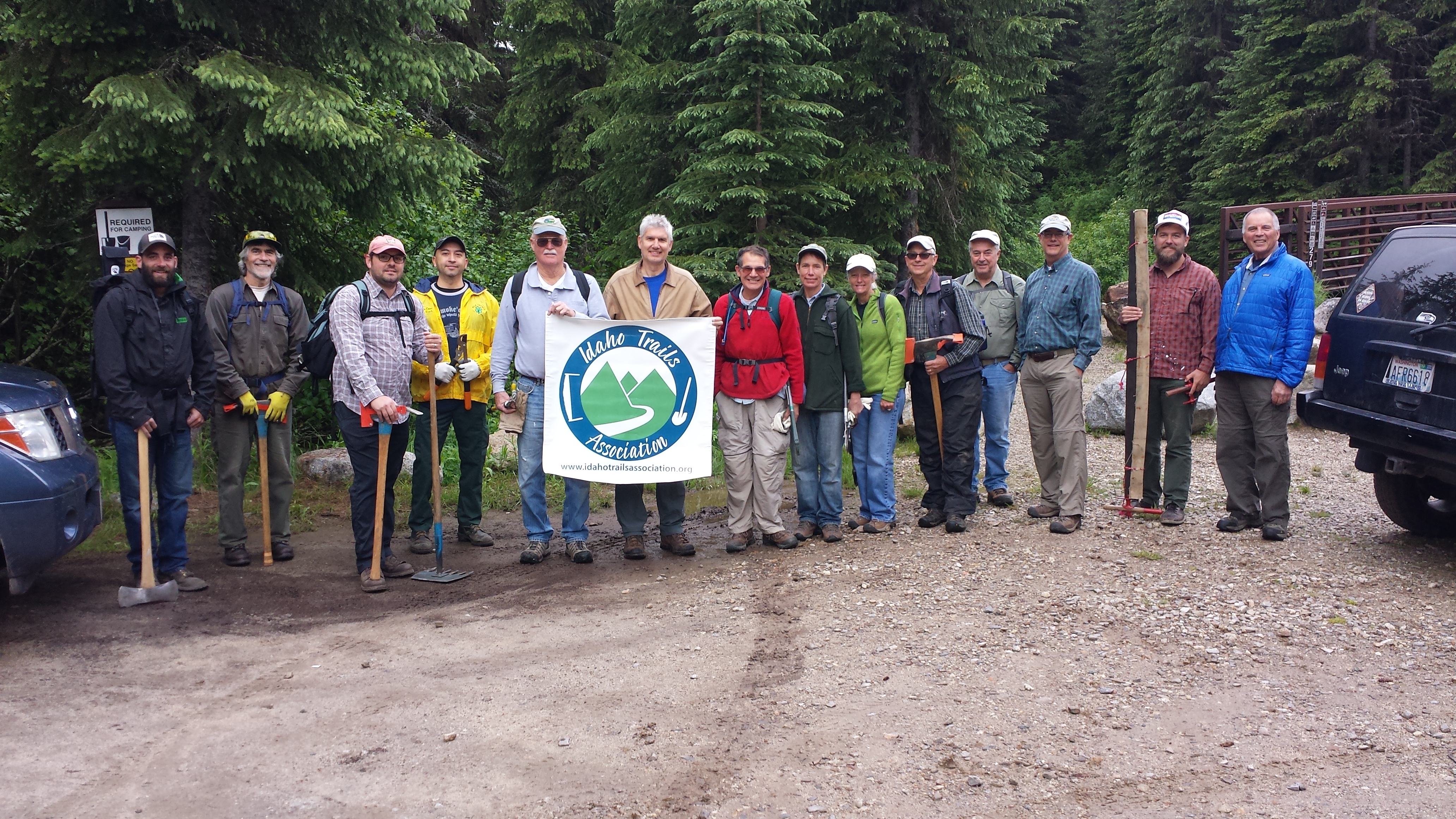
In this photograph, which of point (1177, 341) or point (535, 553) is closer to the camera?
point (535, 553)

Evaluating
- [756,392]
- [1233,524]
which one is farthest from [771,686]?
[1233,524]

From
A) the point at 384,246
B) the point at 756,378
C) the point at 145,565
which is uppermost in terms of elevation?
the point at 384,246

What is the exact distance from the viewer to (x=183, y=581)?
6.68m

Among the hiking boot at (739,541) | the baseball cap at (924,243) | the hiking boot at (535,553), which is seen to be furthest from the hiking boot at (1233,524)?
the hiking boot at (535,553)

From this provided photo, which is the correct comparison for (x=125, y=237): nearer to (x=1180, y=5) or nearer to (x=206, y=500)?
(x=206, y=500)

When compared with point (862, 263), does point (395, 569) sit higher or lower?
lower

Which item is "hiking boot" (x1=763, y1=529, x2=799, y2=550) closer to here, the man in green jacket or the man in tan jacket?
the man in green jacket

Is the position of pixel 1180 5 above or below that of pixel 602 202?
above

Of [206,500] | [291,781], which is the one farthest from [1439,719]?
[206,500]

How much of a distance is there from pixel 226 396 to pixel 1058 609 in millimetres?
5533

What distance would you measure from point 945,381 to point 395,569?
4103 millimetres

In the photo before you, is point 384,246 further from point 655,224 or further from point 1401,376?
point 1401,376

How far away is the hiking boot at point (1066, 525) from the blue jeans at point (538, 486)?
337cm

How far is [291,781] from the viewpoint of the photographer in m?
4.04
